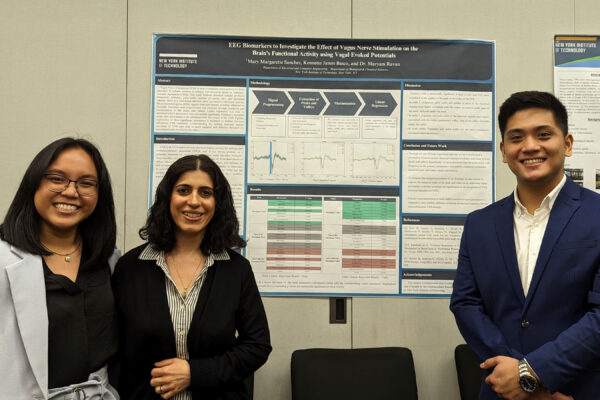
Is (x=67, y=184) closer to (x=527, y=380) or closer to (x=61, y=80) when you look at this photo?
(x=61, y=80)

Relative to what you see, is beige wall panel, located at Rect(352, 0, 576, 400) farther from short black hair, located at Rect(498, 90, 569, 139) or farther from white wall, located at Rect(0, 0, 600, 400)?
short black hair, located at Rect(498, 90, 569, 139)

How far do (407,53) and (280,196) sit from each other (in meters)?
1.11

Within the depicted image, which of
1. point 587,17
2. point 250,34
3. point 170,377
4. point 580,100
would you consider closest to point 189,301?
point 170,377

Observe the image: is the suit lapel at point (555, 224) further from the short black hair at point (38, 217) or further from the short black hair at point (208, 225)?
the short black hair at point (38, 217)

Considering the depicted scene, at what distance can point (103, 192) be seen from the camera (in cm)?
153

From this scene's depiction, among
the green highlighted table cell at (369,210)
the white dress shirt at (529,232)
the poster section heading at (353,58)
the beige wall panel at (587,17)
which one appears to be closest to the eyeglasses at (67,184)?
the poster section heading at (353,58)

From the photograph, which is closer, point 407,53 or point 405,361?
point 405,361

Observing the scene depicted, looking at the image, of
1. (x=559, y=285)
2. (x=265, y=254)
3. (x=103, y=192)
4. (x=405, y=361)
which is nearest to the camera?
(x=559, y=285)

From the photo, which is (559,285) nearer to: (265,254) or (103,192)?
(265,254)

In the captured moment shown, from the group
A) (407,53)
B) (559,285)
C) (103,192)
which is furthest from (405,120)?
(103,192)

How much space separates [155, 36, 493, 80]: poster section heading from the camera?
2.36 m

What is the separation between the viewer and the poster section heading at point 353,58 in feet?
7.74

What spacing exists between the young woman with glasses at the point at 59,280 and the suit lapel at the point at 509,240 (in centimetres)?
141

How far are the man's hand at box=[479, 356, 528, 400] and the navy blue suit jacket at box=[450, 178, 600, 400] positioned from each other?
1.6 inches
